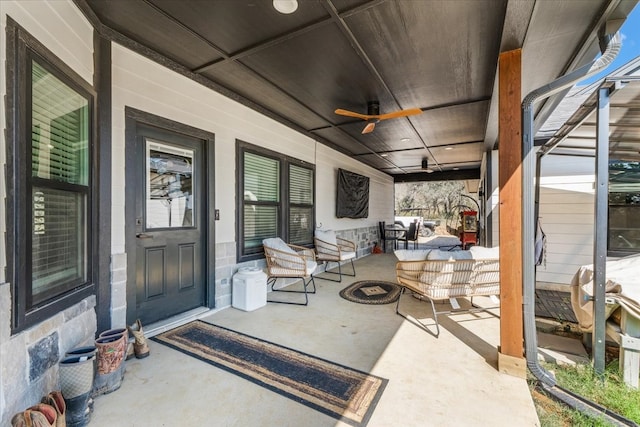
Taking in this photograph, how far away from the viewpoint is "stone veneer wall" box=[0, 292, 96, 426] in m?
1.31

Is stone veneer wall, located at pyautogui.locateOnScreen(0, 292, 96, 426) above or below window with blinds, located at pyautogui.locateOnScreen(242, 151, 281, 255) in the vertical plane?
below

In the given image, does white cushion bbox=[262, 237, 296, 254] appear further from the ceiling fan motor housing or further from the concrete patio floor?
the ceiling fan motor housing

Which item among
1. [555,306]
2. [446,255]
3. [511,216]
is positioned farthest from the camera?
[555,306]

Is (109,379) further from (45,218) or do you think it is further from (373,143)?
(373,143)

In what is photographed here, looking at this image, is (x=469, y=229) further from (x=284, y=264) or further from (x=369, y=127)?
(x=284, y=264)

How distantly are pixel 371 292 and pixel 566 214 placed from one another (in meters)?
3.41

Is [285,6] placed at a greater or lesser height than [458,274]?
greater

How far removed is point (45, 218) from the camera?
1.71 m

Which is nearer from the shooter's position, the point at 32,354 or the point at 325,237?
the point at 32,354

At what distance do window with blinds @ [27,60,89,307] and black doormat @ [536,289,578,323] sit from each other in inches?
180

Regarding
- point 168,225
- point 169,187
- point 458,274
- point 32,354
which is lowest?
point 32,354

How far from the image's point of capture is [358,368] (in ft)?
7.10

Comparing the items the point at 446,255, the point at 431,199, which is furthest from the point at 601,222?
the point at 431,199

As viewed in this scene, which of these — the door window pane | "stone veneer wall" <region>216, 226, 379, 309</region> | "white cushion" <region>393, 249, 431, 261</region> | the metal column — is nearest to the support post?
the metal column
